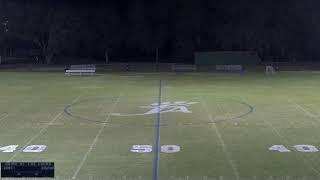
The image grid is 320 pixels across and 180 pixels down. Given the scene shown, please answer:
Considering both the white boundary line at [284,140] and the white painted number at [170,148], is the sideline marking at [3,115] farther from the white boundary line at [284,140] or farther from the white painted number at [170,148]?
the white boundary line at [284,140]

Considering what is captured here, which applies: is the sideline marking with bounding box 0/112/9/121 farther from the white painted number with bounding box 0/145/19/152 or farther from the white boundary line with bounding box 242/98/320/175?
the white boundary line with bounding box 242/98/320/175

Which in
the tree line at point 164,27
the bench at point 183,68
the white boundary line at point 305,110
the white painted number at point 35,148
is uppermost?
the tree line at point 164,27

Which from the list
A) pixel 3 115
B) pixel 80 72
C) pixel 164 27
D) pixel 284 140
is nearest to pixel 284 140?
pixel 284 140

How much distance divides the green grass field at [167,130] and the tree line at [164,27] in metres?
29.4

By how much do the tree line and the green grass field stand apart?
2943cm

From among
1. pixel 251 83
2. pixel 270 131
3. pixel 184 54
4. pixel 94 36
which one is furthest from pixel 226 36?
pixel 270 131

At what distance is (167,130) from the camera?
63.4 feet

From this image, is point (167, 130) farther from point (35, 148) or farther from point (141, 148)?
point (35, 148)

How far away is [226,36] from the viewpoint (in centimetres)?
6450

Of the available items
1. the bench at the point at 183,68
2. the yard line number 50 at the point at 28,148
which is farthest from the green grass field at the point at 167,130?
the bench at the point at 183,68

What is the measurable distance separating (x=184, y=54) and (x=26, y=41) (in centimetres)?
1910

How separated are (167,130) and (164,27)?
47.9 meters

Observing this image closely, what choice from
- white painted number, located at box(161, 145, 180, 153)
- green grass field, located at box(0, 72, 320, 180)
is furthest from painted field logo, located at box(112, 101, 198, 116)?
white painted number, located at box(161, 145, 180, 153)

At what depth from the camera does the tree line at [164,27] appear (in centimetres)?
6259
